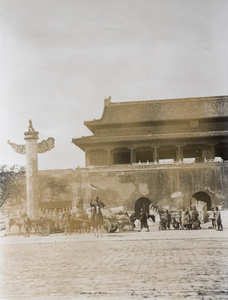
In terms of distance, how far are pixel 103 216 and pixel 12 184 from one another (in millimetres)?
4916

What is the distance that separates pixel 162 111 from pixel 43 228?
14.0 m

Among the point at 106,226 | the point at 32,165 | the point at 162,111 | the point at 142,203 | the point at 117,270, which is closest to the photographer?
the point at 117,270

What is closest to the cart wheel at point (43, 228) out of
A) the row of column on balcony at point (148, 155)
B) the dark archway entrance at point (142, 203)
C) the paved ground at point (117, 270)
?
the paved ground at point (117, 270)

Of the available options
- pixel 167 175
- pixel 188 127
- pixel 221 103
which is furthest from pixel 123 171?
pixel 221 103

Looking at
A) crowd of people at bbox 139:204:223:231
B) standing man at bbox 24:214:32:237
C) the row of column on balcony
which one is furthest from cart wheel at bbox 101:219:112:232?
the row of column on balcony

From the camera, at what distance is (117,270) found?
8.60 meters

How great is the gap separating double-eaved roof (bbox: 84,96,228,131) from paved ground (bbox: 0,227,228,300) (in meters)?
15.2

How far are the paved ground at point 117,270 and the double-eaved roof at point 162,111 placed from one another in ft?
49.8

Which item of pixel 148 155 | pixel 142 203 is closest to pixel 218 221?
pixel 142 203

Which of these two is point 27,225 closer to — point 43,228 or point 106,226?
point 43,228

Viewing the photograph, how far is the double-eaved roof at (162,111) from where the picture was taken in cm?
2788

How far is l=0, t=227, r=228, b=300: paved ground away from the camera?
6.97 metres

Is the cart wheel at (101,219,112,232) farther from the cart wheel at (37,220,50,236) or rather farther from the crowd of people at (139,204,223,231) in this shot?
the cart wheel at (37,220,50,236)

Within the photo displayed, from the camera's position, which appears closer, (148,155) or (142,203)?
(142,203)
